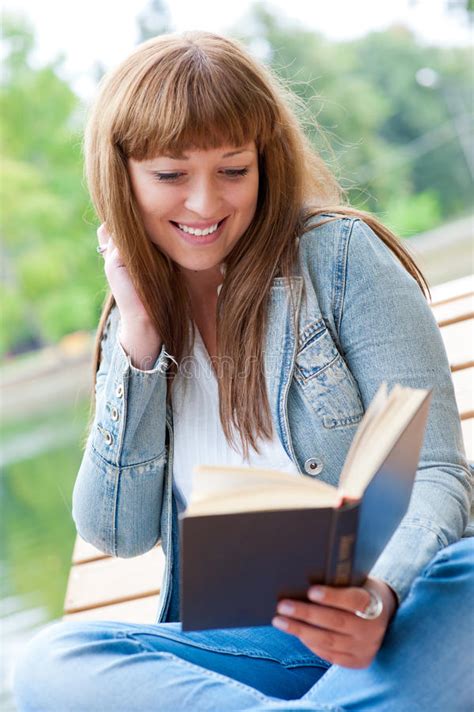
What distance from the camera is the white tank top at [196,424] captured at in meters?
1.85

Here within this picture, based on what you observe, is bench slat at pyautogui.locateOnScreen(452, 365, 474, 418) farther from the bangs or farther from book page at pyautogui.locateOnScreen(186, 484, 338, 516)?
book page at pyautogui.locateOnScreen(186, 484, 338, 516)

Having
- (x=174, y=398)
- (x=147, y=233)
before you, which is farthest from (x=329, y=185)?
(x=174, y=398)

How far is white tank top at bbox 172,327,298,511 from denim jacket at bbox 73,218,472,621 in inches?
0.8

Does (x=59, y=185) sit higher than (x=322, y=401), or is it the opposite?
(x=322, y=401)

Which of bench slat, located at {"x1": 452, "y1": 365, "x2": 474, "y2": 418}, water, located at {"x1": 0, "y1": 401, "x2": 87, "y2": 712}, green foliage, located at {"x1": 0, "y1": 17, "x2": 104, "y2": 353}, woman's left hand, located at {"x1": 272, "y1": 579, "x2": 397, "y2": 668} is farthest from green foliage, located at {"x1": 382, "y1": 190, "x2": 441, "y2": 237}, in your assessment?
woman's left hand, located at {"x1": 272, "y1": 579, "x2": 397, "y2": 668}

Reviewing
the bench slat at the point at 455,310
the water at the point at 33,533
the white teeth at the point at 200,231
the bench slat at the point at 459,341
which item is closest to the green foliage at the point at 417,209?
the water at the point at 33,533

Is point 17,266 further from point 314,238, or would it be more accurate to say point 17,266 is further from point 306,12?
point 314,238

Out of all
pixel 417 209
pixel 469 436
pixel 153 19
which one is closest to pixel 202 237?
pixel 469 436

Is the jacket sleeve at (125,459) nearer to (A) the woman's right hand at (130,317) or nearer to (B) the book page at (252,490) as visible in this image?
(A) the woman's right hand at (130,317)

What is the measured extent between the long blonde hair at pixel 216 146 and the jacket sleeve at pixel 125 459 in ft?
0.31

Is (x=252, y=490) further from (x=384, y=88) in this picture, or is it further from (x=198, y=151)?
(x=384, y=88)

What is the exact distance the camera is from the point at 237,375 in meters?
1.83

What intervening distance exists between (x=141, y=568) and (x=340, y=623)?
56.1 inches

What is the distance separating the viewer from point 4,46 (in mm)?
19609
